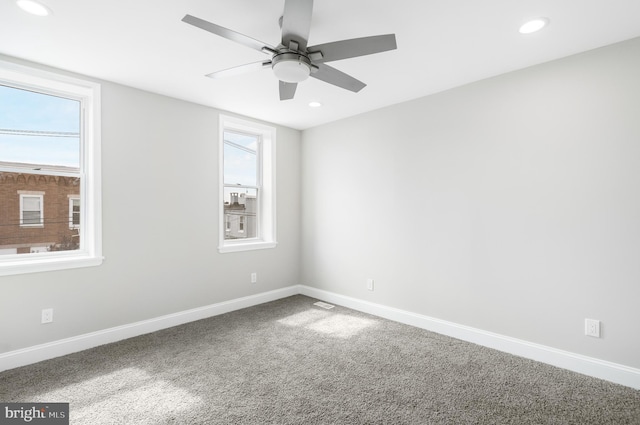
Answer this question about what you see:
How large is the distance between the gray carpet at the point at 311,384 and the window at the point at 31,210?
1.19 m

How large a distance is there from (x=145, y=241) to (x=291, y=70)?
7.96ft

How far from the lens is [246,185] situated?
453cm

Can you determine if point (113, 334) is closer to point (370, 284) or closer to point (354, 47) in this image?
point (370, 284)

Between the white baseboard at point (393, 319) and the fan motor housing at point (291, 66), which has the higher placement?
the fan motor housing at point (291, 66)

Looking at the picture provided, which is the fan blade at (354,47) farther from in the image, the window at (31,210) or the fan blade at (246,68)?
the window at (31,210)

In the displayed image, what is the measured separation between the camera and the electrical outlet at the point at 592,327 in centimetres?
253

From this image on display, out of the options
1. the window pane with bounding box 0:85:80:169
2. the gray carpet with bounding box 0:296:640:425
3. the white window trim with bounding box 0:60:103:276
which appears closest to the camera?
the gray carpet with bounding box 0:296:640:425

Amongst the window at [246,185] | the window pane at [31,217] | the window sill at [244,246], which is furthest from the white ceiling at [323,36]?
the window sill at [244,246]

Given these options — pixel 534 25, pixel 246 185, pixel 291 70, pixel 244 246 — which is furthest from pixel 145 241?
pixel 534 25

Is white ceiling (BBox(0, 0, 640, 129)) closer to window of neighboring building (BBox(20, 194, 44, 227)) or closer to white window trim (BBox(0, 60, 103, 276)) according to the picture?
white window trim (BBox(0, 60, 103, 276))

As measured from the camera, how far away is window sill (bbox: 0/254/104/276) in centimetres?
263

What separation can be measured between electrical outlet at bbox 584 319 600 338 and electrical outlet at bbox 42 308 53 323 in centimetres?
439

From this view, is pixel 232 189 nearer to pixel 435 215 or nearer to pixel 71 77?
pixel 71 77

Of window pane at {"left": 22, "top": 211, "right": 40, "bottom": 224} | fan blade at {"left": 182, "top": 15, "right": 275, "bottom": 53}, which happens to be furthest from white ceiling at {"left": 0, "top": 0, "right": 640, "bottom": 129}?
window pane at {"left": 22, "top": 211, "right": 40, "bottom": 224}
